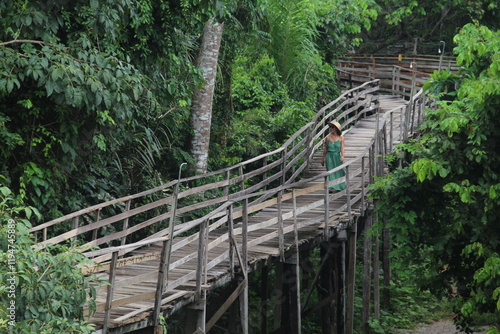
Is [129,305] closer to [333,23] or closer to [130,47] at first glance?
[130,47]

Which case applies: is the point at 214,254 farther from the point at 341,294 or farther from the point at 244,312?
Answer: the point at 341,294

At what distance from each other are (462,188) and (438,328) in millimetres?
6699

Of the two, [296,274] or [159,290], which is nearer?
[159,290]

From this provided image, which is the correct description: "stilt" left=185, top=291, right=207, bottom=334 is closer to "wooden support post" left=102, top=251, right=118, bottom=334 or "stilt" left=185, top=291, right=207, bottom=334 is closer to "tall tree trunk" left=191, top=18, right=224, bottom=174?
"wooden support post" left=102, top=251, right=118, bottom=334

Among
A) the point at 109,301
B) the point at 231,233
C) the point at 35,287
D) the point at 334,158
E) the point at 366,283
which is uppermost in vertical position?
the point at 334,158

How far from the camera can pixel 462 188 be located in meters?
9.41

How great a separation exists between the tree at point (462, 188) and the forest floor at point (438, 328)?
4.52 metres

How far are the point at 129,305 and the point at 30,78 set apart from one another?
3.37 metres

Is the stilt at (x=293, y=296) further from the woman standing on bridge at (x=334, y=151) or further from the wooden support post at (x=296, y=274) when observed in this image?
the woman standing on bridge at (x=334, y=151)

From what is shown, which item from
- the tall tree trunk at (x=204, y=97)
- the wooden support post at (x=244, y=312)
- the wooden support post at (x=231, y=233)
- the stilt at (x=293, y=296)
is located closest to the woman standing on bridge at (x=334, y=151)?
the stilt at (x=293, y=296)

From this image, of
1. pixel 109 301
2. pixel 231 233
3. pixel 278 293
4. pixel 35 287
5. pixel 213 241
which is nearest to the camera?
pixel 35 287

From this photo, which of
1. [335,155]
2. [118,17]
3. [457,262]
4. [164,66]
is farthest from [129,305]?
[335,155]

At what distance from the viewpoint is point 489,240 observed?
9.63m

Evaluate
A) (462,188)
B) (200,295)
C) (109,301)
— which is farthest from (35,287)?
(462,188)
